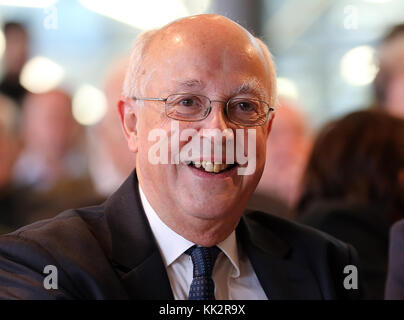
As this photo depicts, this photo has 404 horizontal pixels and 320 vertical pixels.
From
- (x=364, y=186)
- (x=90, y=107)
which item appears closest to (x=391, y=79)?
(x=364, y=186)

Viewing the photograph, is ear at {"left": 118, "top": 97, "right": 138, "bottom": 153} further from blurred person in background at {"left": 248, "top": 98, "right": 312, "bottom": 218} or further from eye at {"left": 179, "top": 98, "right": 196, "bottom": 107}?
blurred person in background at {"left": 248, "top": 98, "right": 312, "bottom": 218}

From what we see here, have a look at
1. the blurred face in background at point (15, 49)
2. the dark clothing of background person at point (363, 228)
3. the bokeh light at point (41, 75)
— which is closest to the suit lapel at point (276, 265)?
the dark clothing of background person at point (363, 228)

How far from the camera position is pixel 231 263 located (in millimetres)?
1481

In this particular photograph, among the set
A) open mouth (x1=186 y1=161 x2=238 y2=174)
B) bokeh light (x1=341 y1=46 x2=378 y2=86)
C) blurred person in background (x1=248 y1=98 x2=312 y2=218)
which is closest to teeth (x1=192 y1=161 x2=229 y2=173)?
open mouth (x1=186 y1=161 x2=238 y2=174)

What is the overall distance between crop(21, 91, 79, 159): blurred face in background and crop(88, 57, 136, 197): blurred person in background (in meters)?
0.11

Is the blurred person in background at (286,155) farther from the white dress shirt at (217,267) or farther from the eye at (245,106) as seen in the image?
the eye at (245,106)

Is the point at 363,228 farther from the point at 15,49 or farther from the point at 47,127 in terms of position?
the point at 15,49

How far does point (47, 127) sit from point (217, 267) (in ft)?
2.27

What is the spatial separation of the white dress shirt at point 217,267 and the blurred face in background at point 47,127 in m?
0.42

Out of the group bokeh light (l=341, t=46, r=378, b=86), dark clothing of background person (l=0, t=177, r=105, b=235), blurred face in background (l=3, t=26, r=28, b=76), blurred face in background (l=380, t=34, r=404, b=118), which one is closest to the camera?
dark clothing of background person (l=0, t=177, r=105, b=235)

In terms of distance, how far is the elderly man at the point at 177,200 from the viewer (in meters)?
1.29

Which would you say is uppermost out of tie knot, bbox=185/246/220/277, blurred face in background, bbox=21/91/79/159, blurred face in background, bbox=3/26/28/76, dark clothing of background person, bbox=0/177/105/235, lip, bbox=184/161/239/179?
blurred face in background, bbox=3/26/28/76

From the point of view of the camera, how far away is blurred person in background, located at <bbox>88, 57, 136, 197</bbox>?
1818 millimetres

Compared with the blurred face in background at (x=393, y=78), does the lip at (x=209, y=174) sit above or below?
below
